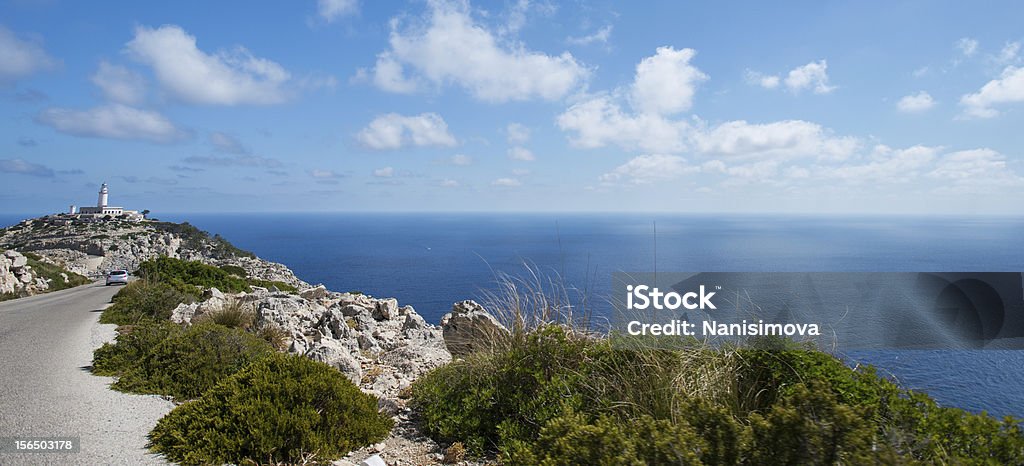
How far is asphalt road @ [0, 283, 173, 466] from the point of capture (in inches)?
189

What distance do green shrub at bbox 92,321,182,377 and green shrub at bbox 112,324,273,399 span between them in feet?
0.96

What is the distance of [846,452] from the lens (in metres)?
2.65

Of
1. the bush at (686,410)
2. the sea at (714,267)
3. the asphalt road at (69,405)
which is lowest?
the sea at (714,267)

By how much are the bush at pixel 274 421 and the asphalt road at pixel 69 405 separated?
0.32 meters

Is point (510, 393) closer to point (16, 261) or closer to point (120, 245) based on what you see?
point (16, 261)

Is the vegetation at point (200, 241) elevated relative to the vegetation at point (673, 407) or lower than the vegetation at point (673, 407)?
lower

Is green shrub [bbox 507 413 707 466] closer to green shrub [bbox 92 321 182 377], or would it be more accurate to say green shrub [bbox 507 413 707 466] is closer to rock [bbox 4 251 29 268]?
green shrub [bbox 92 321 182 377]

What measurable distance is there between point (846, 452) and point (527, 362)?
3.17 m

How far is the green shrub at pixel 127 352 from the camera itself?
7754mm

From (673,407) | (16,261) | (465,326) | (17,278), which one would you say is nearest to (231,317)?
(465,326)

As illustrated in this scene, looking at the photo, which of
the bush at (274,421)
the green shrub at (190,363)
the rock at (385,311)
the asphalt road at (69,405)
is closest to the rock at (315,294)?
the rock at (385,311)

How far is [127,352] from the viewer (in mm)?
8031

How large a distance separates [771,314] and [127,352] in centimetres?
867

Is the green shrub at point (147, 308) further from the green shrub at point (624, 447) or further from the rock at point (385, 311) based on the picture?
the green shrub at point (624, 447)
